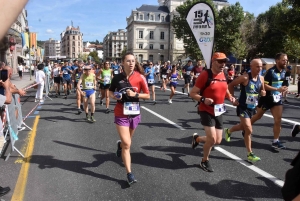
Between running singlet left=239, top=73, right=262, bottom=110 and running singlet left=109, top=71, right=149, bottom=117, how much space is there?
189 centimetres

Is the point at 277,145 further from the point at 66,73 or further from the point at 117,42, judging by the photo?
the point at 117,42

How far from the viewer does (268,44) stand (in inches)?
1944

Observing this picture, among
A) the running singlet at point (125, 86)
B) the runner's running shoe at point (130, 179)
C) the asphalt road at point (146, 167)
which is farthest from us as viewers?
the running singlet at point (125, 86)

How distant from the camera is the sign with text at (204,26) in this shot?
7.05 meters

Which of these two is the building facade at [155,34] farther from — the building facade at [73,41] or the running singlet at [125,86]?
the building facade at [73,41]

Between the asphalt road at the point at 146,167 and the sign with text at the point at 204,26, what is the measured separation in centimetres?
214

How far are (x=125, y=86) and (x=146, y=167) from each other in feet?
4.72

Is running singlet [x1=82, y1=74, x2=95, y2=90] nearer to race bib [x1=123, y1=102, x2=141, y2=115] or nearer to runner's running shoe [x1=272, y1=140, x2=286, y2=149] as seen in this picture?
race bib [x1=123, y1=102, x2=141, y2=115]

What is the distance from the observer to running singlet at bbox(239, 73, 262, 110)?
496 centimetres

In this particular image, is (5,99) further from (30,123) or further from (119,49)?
(119,49)

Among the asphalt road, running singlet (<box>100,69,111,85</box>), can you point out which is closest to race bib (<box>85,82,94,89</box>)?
the asphalt road

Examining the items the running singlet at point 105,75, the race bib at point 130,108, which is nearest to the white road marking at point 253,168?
the race bib at point 130,108

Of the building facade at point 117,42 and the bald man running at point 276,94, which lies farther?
the building facade at point 117,42

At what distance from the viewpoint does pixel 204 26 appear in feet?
23.8
